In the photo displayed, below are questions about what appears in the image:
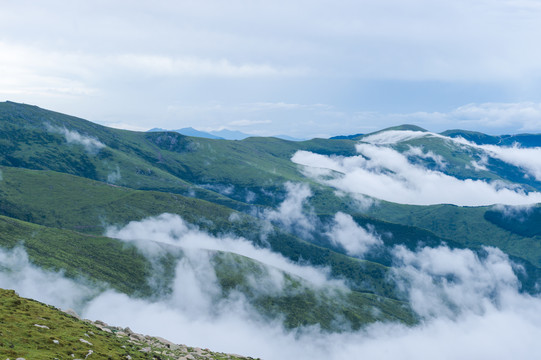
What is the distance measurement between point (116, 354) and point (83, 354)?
483 cm

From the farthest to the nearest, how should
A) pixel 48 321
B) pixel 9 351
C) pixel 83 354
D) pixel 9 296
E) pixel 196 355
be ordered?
pixel 196 355, pixel 9 296, pixel 48 321, pixel 83 354, pixel 9 351

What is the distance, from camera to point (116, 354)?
5841cm

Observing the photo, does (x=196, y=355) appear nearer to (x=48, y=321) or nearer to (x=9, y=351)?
(x=48, y=321)

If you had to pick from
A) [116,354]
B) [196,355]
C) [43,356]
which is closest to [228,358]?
[196,355]

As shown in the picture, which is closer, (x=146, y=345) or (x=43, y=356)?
(x=43, y=356)

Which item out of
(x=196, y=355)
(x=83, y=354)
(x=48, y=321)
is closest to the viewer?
(x=83, y=354)

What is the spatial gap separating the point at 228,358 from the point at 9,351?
4211 centimetres

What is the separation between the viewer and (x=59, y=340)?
5728cm

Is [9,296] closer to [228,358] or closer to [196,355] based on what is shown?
[196,355]

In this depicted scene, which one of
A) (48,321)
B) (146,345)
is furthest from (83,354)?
(146,345)

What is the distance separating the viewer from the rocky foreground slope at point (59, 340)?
5316 centimetres

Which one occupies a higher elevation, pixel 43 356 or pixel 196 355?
pixel 43 356

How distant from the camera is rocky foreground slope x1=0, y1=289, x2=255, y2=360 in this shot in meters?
53.2

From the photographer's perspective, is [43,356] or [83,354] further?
[83,354]
